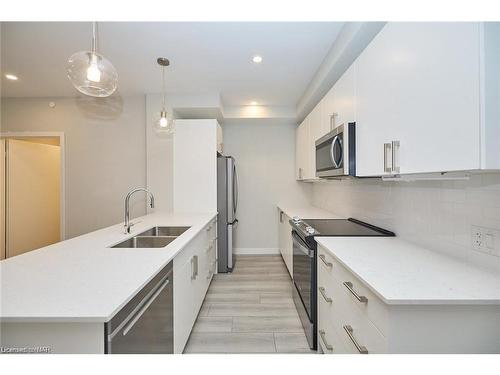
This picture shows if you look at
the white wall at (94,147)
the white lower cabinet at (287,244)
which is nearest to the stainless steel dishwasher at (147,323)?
the white lower cabinet at (287,244)

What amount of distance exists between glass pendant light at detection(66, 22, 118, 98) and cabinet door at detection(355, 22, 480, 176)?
64.8 inches

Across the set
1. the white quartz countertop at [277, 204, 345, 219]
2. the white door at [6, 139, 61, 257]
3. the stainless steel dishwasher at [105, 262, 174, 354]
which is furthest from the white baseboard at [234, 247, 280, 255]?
the white door at [6, 139, 61, 257]

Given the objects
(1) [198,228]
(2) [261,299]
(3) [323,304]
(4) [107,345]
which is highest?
(1) [198,228]

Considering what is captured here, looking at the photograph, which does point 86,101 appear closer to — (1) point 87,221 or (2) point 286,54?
(1) point 87,221

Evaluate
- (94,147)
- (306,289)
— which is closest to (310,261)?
(306,289)

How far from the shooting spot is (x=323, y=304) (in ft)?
5.72

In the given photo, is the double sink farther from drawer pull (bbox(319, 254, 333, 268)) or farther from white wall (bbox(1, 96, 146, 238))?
white wall (bbox(1, 96, 146, 238))

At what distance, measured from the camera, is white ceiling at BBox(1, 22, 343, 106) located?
2.12 meters

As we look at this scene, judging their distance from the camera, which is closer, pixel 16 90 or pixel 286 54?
pixel 286 54

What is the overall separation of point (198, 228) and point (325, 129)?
162cm

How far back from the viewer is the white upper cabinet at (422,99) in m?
0.89

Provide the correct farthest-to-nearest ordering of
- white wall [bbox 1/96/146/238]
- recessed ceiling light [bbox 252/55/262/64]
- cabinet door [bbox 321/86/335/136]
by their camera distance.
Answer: white wall [bbox 1/96/146/238]
recessed ceiling light [bbox 252/55/262/64]
cabinet door [bbox 321/86/335/136]
